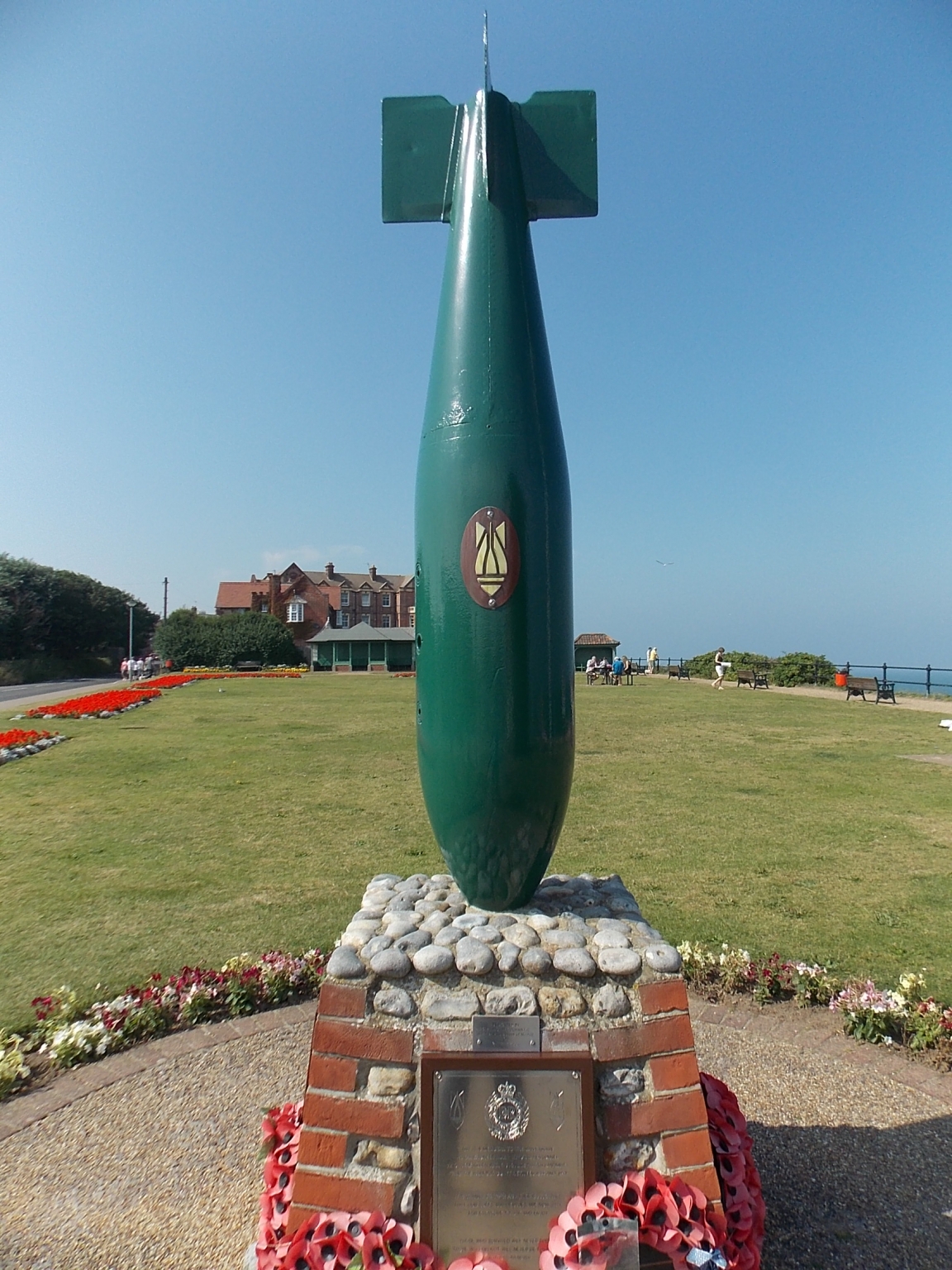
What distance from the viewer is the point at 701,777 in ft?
44.8

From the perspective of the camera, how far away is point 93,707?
24188 millimetres

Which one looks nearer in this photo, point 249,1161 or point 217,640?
point 249,1161

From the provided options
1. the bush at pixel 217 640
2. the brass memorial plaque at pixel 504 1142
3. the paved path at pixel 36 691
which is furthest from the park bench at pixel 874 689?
the bush at pixel 217 640

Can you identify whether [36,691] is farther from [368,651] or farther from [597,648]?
[597,648]

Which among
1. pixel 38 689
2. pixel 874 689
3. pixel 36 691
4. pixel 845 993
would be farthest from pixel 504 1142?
pixel 38 689

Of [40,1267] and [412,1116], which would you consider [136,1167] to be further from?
[412,1116]

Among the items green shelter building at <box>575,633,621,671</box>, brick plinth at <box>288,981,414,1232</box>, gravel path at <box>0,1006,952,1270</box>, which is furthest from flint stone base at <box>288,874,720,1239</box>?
green shelter building at <box>575,633,621,671</box>

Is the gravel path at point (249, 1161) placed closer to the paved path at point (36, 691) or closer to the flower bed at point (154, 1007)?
the flower bed at point (154, 1007)

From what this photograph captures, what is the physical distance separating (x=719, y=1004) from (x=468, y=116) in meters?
6.04

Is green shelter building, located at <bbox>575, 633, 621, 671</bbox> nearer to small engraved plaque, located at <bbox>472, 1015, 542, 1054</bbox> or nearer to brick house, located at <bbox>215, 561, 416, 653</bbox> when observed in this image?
brick house, located at <bbox>215, 561, 416, 653</bbox>

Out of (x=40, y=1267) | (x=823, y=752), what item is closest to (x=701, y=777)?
(x=823, y=752)

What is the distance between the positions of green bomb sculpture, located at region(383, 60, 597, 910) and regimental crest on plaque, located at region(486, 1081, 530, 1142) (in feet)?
3.02

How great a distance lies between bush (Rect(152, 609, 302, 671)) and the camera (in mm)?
55750

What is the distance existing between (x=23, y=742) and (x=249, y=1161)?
1573cm
